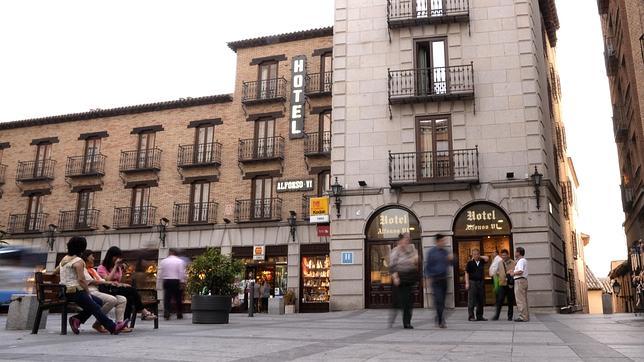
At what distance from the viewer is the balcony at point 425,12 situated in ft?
66.6

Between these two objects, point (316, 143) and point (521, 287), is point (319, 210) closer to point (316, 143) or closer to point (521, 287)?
point (316, 143)

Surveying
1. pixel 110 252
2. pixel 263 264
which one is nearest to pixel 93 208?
pixel 263 264

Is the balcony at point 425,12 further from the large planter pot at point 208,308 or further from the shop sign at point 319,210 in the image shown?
the large planter pot at point 208,308

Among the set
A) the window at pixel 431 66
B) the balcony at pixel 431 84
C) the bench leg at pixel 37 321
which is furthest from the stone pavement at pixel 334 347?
the window at pixel 431 66

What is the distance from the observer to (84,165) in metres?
29.4

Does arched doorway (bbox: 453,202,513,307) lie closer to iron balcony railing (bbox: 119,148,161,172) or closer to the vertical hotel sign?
the vertical hotel sign

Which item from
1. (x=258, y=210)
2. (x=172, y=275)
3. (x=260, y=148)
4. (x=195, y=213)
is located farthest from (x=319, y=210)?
(x=172, y=275)

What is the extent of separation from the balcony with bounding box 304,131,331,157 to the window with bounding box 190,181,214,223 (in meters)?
5.53

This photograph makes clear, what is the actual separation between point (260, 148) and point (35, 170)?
45.1 ft

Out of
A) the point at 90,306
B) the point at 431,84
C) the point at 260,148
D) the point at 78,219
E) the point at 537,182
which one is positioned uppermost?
the point at 431,84

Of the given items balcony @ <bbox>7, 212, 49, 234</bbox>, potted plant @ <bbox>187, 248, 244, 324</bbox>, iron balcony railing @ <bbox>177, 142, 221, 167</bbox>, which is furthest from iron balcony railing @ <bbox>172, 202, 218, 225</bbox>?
potted plant @ <bbox>187, 248, 244, 324</bbox>

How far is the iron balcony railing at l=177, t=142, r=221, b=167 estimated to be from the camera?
88.0ft

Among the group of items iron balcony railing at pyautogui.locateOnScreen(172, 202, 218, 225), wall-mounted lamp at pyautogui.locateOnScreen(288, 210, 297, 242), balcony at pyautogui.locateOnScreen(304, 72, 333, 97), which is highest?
balcony at pyautogui.locateOnScreen(304, 72, 333, 97)

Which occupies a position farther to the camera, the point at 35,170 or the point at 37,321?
the point at 35,170
